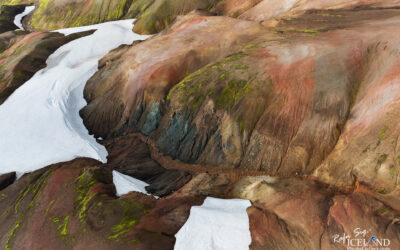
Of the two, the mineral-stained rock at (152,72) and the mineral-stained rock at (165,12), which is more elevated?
the mineral-stained rock at (165,12)

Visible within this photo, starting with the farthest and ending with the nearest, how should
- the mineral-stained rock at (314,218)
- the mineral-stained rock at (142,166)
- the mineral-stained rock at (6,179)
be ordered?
1. the mineral-stained rock at (6,179)
2. the mineral-stained rock at (142,166)
3. the mineral-stained rock at (314,218)

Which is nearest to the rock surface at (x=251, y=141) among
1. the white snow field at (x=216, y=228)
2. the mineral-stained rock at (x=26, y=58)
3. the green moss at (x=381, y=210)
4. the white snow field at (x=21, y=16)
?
the green moss at (x=381, y=210)

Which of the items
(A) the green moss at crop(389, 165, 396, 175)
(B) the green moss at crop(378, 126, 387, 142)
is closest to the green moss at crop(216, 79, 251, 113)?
(B) the green moss at crop(378, 126, 387, 142)

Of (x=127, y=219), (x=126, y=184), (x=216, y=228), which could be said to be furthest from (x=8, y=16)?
(x=216, y=228)

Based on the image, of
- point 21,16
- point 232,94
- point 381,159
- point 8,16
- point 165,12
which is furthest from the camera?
point 21,16

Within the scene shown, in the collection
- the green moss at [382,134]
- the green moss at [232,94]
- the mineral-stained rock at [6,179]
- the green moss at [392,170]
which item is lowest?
the mineral-stained rock at [6,179]

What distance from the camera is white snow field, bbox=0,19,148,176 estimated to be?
18547 millimetres

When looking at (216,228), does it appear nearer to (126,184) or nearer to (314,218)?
(314,218)

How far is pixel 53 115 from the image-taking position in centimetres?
2239

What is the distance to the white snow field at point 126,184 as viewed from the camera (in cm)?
1363

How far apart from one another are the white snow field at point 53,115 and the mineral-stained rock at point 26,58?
99 centimetres

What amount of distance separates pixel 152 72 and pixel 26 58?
69.5 feet

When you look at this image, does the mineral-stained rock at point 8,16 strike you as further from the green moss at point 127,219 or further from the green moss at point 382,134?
the green moss at point 382,134

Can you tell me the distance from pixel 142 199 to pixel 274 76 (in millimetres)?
10195
